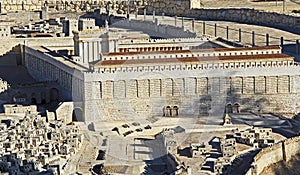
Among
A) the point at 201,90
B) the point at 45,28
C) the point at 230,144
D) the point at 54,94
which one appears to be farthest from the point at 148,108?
the point at 45,28

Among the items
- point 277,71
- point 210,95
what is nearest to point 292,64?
point 277,71

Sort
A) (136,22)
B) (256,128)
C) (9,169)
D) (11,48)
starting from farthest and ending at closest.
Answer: (136,22)
(11,48)
(256,128)
(9,169)

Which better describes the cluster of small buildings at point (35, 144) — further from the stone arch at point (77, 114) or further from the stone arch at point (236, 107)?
the stone arch at point (236, 107)

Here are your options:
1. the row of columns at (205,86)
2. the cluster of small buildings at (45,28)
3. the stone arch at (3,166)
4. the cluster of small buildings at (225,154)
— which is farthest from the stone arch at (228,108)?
the cluster of small buildings at (45,28)

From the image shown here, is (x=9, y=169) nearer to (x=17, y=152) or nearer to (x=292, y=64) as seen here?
(x=17, y=152)

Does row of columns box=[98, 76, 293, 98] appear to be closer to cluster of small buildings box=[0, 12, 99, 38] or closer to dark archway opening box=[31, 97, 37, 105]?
dark archway opening box=[31, 97, 37, 105]

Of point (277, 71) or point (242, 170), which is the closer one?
point (242, 170)

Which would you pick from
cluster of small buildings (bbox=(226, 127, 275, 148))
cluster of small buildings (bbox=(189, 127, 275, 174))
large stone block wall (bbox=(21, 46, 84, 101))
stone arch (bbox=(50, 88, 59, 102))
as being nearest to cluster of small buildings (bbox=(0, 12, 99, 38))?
large stone block wall (bbox=(21, 46, 84, 101))
